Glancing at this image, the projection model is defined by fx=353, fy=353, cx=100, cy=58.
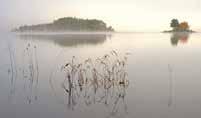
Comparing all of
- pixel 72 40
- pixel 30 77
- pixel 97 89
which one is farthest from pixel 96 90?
pixel 72 40

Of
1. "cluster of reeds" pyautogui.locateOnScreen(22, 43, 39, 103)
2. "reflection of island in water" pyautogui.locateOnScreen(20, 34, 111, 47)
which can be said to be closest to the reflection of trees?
"cluster of reeds" pyautogui.locateOnScreen(22, 43, 39, 103)

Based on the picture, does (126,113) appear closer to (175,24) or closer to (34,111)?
(34,111)

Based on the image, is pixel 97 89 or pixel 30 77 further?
pixel 30 77

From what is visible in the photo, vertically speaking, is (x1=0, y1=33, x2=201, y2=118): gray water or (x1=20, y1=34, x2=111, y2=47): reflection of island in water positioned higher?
(x1=20, y1=34, x2=111, y2=47): reflection of island in water

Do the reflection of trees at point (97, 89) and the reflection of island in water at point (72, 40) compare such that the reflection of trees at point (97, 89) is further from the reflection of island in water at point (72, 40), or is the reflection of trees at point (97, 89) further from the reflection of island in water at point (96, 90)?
the reflection of island in water at point (72, 40)

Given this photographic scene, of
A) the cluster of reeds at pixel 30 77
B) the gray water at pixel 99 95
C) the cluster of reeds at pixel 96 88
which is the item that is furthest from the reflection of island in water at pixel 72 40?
the cluster of reeds at pixel 96 88

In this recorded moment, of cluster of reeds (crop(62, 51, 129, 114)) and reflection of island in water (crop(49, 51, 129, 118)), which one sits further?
cluster of reeds (crop(62, 51, 129, 114))

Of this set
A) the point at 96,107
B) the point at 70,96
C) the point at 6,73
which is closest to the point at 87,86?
the point at 70,96

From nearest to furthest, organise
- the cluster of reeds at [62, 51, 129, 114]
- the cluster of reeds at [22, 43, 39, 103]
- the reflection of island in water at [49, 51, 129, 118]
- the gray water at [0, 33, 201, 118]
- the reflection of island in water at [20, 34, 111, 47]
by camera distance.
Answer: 1. the gray water at [0, 33, 201, 118]
2. the reflection of island in water at [49, 51, 129, 118]
3. the cluster of reeds at [62, 51, 129, 114]
4. the cluster of reeds at [22, 43, 39, 103]
5. the reflection of island in water at [20, 34, 111, 47]

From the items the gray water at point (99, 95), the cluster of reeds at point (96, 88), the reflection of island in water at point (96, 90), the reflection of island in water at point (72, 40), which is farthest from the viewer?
the reflection of island in water at point (72, 40)

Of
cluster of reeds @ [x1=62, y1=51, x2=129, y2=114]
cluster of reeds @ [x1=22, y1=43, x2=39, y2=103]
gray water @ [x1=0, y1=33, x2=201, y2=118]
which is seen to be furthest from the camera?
cluster of reeds @ [x1=22, y1=43, x2=39, y2=103]

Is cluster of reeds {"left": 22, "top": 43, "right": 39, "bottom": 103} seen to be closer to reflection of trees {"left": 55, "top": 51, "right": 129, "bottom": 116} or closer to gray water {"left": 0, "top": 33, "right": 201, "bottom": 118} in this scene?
gray water {"left": 0, "top": 33, "right": 201, "bottom": 118}

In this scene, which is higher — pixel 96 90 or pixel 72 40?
pixel 72 40

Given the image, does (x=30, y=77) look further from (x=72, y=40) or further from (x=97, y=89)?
(x=72, y=40)
